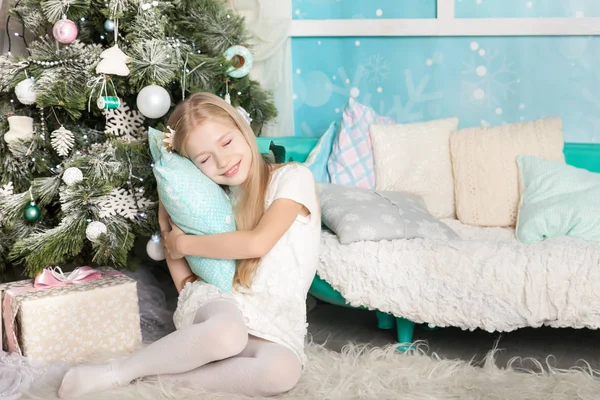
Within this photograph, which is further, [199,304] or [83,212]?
[83,212]

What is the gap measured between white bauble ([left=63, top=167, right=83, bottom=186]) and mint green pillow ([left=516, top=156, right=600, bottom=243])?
1300mm

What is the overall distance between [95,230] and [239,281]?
1.50 ft

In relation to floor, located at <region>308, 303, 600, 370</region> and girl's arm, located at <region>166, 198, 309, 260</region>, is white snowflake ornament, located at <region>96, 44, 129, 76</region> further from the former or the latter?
floor, located at <region>308, 303, 600, 370</region>

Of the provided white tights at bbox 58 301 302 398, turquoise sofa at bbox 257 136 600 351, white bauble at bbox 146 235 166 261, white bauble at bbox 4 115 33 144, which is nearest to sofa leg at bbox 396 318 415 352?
turquoise sofa at bbox 257 136 600 351

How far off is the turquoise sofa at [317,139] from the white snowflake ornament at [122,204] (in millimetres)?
426

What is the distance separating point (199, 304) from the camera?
1.75 meters

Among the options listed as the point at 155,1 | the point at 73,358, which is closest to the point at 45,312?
the point at 73,358

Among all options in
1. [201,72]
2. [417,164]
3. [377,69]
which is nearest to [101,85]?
[201,72]

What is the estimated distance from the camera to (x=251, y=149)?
1833mm

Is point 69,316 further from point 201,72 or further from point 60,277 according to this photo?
point 201,72

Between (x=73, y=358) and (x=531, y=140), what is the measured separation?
160 cm

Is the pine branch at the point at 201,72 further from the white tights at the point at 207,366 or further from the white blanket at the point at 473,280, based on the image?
the white tights at the point at 207,366

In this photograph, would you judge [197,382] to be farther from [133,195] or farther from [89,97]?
[89,97]

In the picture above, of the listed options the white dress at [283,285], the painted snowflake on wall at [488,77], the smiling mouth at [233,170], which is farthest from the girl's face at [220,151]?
the painted snowflake on wall at [488,77]
